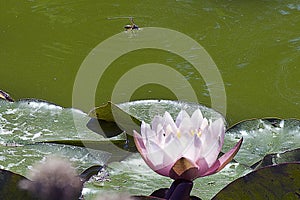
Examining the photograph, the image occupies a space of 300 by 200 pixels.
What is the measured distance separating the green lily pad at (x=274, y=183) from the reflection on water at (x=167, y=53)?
2.85 ft

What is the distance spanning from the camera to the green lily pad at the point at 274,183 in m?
0.93

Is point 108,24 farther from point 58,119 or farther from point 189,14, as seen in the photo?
point 58,119

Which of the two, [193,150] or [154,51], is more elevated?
[154,51]

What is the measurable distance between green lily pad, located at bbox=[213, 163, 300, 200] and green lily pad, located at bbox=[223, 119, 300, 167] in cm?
42

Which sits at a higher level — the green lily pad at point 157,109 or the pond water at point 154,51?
the pond water at point 154,51

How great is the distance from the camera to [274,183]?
3.06ft

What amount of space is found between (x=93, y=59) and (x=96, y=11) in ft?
1.76

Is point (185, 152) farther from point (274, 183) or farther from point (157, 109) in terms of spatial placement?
point (157, 109)

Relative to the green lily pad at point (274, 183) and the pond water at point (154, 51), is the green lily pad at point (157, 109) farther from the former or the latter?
the green lily pad at point (274, 183)

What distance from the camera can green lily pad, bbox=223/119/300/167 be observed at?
1393mm

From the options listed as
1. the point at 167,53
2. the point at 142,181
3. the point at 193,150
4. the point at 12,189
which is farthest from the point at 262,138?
the point at 167,53

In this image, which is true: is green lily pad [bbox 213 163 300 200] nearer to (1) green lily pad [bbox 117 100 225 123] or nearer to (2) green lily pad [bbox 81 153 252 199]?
(2) green lily pad [bbox 81 153 252 199]

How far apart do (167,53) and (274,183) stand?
4.23 ft

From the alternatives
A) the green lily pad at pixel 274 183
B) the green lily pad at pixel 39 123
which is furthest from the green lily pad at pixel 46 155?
the green lily pad at pixel 274 183
